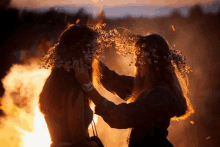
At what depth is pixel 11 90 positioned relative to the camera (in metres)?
13.8

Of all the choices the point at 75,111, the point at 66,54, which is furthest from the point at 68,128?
the point at 66,54

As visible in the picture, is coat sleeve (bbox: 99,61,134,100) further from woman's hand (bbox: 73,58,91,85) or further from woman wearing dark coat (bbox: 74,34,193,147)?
woman's hand (bbox: 73,58,91,85)

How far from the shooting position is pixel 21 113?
37.9ft

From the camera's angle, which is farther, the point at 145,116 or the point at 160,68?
the point at 160,68

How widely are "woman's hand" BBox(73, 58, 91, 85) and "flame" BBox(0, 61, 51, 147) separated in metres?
5.55

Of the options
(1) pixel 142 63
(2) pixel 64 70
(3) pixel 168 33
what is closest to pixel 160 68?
(1) pixel 142 63

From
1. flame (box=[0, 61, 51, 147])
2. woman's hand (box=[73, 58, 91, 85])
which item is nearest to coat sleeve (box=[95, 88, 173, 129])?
woman's hand (box=[73, 58, 91, 85])

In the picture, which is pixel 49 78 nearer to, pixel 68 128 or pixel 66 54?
pixel 66 54

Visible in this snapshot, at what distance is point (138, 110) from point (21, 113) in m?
8.78

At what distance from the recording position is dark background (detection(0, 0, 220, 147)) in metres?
13.8

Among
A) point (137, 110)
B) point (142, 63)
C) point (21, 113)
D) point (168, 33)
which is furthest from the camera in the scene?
point (168, 33)

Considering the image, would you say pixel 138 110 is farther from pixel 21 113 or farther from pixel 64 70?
pixel 21 113

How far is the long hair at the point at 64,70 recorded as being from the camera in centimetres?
309

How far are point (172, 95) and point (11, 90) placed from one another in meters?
11.2
